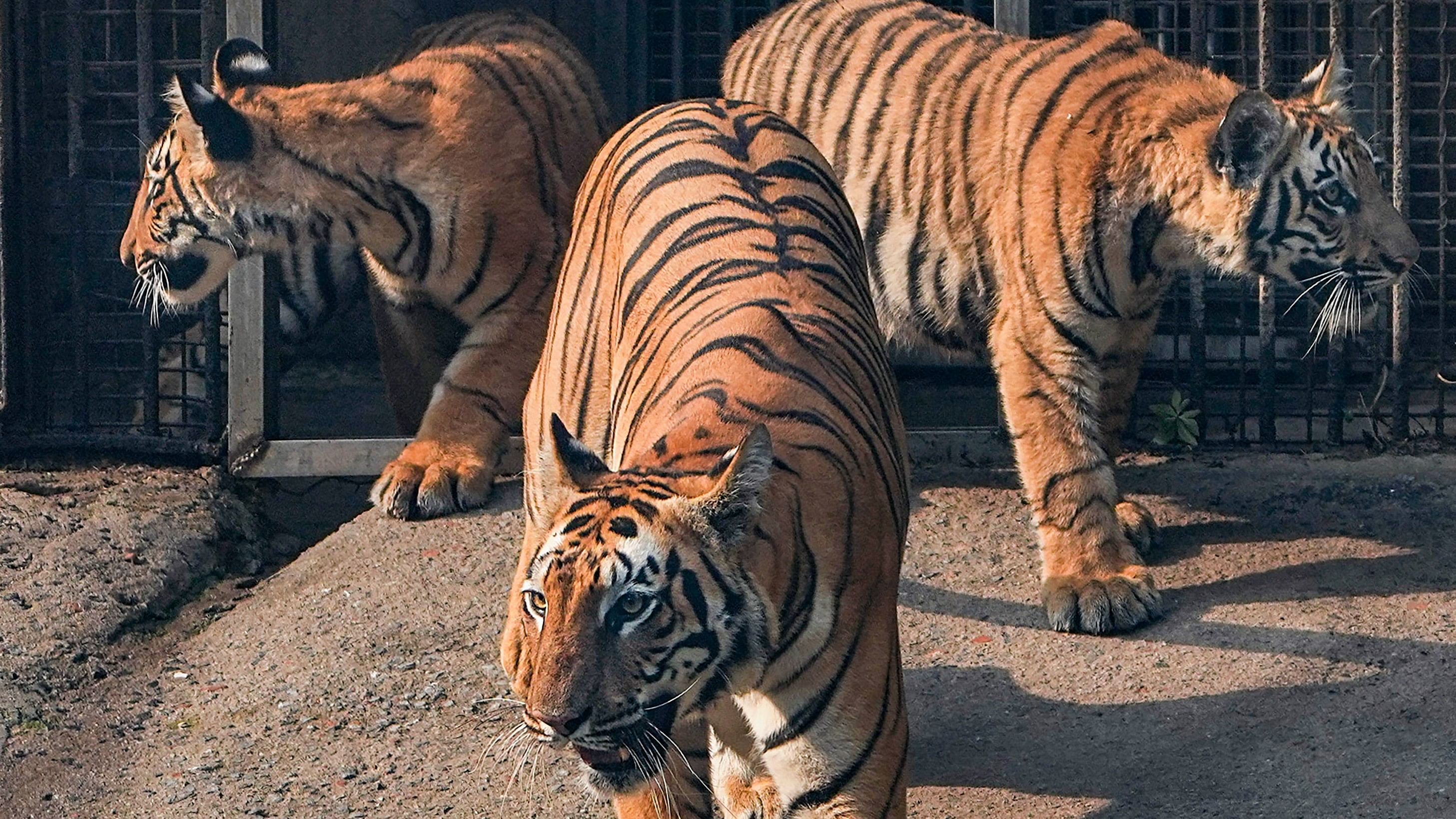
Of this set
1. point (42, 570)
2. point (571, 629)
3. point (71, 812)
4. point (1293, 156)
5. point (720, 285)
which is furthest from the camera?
point (42, 570)

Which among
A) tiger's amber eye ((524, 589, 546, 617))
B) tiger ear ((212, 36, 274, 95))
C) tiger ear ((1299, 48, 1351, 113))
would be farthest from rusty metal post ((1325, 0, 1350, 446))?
tiger's amber eye ((524, 589, 546, 617))

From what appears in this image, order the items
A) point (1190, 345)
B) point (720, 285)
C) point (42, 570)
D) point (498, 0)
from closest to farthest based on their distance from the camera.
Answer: point (720, 285) < point (42, 570) < point (1190, 345) < point (498, 0)

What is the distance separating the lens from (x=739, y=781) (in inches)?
122

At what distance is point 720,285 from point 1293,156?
169 centimetres

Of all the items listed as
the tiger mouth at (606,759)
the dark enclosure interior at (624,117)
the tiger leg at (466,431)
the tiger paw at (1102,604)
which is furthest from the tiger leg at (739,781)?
the dark enclosure interior at (624,117)

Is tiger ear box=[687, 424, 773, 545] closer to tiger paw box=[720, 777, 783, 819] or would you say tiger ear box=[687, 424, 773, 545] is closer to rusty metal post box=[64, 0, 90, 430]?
tiger paw box=[720, 777, 783, 819]

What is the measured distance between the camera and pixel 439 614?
4219mm

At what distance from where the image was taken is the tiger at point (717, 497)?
240cm

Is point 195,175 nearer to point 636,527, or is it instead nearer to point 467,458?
point 467,458

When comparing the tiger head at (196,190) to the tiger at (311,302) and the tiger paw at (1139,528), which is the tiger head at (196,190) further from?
the tiger paw at (1139,528)

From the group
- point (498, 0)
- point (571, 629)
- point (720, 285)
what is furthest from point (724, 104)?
point (498, 0)

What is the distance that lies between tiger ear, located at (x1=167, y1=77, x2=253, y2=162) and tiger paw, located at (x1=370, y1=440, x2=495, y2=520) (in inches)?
34.3

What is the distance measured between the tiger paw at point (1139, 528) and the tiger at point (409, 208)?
155cm

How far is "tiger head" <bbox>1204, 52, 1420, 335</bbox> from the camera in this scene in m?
4.14
